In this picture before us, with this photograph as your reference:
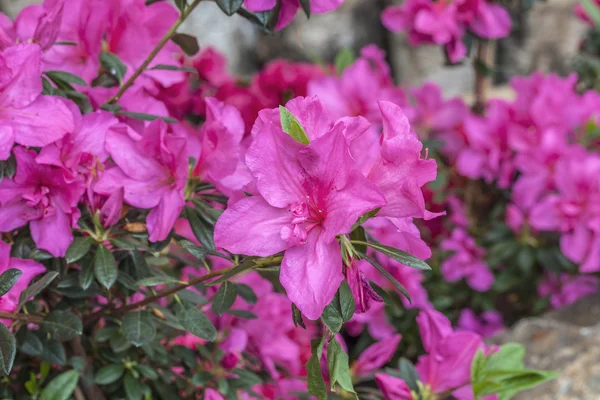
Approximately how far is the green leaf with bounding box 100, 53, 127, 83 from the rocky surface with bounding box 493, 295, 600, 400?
36.7 inches

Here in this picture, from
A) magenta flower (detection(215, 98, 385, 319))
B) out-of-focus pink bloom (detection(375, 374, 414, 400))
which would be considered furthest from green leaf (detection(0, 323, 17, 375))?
out-of-focus pink bloom (detection(375, 374, 414, 400))

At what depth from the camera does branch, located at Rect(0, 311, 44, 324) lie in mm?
821

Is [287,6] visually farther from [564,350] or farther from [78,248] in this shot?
[564,350]

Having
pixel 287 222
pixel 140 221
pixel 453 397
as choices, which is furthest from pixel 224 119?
pixel 453 397

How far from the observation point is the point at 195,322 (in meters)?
0.90

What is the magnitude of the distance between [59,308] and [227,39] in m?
3.01

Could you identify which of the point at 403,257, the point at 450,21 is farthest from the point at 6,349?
the point at 450,21

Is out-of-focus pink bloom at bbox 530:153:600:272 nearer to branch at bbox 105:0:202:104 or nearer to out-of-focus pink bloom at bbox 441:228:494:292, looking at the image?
out-of-focus pink bloom at bbox 441:228:494:292

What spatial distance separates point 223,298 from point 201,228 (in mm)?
92

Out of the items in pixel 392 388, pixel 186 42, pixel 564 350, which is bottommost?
pixel 564 350

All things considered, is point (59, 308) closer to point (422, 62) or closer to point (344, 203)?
point (344, 203)

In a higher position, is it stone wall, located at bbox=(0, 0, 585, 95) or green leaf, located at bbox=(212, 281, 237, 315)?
green leaf, located at bbox=(212, 281, 237, 315)

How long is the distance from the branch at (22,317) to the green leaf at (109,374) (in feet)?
0.46

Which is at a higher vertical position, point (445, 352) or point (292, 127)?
point (292, 127)
